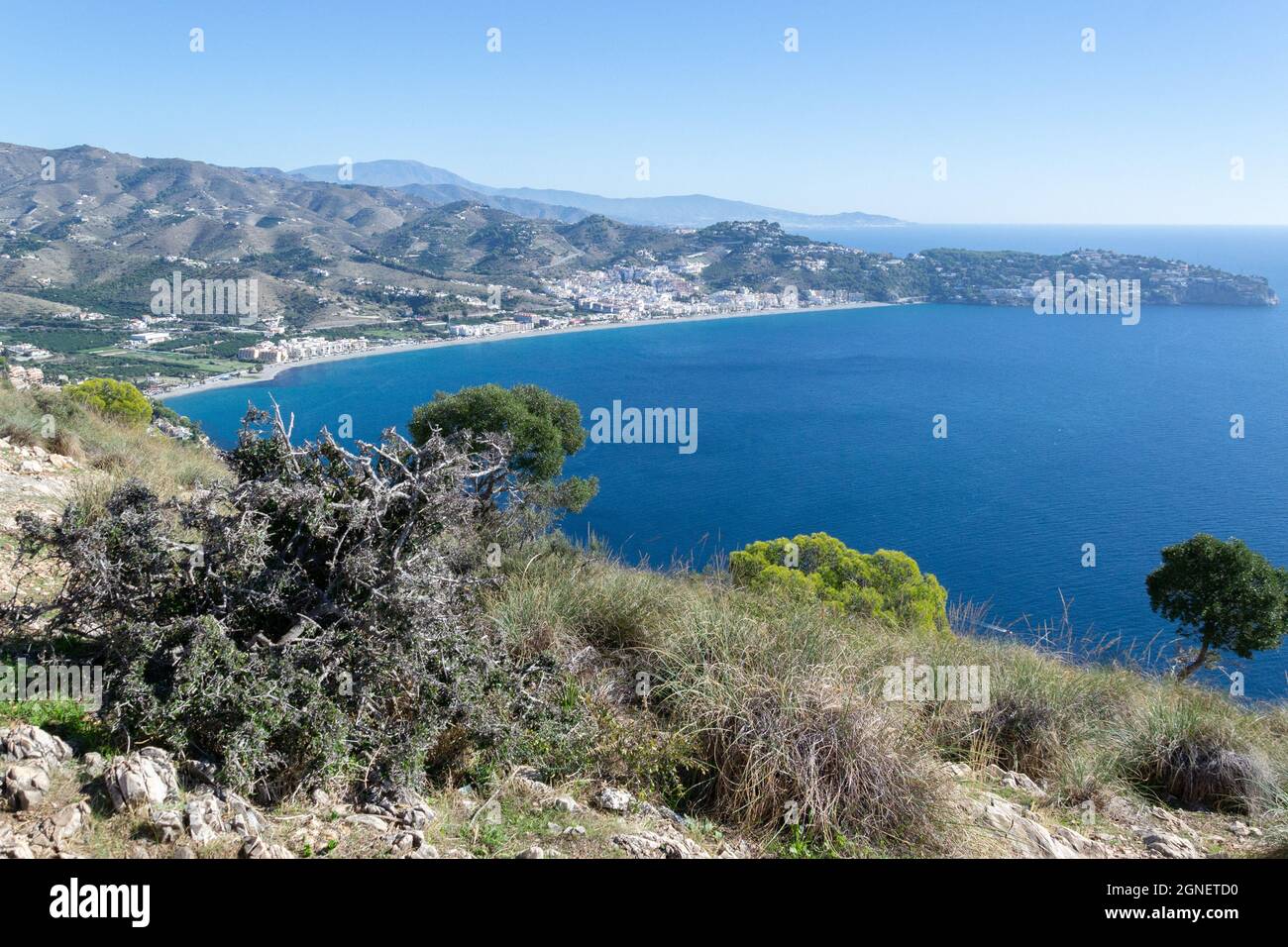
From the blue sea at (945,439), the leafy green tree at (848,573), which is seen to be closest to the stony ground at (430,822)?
the blue sea at (945,439)

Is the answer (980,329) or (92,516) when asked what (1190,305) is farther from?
(92,516)

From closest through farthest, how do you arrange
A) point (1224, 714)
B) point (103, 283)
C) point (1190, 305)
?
point (1224, 714), point (103, 283), point (1190, 305)

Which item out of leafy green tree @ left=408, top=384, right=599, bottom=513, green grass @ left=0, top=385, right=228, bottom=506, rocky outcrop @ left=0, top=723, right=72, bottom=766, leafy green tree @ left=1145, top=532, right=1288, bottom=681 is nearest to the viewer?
rocky outcrop @ left=0, top=723, right=72, bottom=766

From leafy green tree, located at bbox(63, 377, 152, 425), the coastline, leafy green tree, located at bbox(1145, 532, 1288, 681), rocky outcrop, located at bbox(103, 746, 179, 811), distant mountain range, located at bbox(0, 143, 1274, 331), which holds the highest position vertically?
distant mountain range, located at bbox(0, 143, 1274, 331)

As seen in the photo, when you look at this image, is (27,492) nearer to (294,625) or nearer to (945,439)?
(294,625)

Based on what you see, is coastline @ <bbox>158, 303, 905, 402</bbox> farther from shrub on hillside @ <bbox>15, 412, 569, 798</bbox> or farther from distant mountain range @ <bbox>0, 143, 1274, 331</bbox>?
shrub on hillside @ <bbox>15, 412, 569, 798</bbox>

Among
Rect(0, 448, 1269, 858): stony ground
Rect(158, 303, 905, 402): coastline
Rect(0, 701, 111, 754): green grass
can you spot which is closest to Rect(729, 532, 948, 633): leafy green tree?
Rect(0, 448, 1269, 858): stony ground

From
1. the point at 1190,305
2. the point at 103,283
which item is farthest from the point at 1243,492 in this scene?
the point at 103,283

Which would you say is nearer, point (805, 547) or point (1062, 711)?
point (1062, 711)
